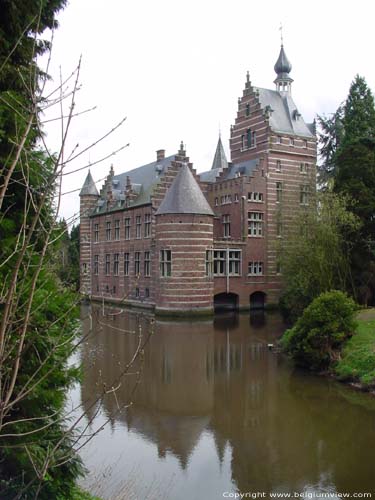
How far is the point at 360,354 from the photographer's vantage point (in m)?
13.9

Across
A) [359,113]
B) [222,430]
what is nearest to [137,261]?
[359,113]

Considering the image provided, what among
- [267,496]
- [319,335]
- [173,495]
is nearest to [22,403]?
[173,495]

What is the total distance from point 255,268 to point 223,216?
13.9ft

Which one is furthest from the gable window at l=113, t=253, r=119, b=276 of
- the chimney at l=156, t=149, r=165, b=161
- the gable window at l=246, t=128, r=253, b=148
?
the gable window at l=246, t=128, r=253, b=148

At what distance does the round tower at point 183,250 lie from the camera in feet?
90.5

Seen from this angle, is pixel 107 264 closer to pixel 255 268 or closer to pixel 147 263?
pixel 147 263

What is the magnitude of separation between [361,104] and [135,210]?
50.7 ft

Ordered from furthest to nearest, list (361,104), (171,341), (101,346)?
(361,104) < (171,341) < (101,346)

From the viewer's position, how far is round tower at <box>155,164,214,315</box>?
27.6 m

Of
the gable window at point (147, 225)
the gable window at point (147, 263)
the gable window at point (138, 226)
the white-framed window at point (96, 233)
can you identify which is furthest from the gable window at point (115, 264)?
the gable window at point (147, 225)

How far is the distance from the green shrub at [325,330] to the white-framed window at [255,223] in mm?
16945

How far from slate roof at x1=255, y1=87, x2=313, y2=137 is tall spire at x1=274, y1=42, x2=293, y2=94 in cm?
70

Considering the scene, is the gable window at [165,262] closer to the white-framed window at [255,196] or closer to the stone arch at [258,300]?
the stone arch at [258,300]

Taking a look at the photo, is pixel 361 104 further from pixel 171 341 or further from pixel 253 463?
pixel 253 463
